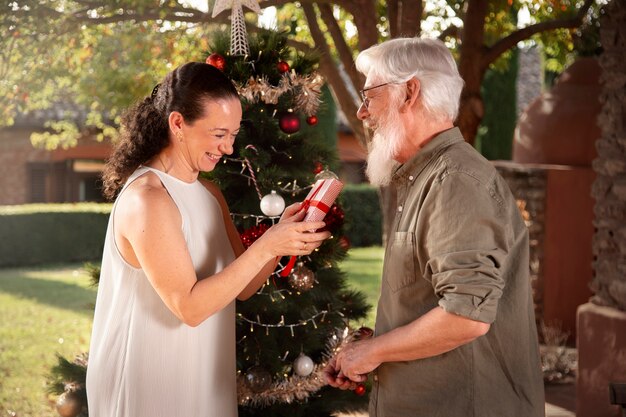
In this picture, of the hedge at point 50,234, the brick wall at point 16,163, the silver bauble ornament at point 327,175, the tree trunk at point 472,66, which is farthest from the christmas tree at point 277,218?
the brick wall at point 16,163

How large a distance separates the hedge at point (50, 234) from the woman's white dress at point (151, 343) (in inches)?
544

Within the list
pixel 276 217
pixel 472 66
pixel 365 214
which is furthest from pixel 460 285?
pixel 365 214

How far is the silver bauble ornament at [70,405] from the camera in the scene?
4.60 m

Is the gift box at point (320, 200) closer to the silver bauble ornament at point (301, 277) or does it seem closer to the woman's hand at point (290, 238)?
the woman's hand at point (290, 238)

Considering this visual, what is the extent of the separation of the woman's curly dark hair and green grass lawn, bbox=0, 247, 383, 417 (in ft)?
7.07

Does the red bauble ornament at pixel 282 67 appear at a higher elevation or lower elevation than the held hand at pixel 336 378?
higher

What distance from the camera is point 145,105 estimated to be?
111 inches

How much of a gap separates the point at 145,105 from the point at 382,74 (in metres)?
0.82

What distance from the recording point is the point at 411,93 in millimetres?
2398

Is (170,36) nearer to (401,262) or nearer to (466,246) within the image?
(401,262)

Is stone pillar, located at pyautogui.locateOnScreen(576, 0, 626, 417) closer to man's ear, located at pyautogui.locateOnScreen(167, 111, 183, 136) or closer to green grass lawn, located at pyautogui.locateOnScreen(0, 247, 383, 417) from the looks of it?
→ green grass lawn, located at pyautogui.locateOnScreen(0, 247, 383, 417)

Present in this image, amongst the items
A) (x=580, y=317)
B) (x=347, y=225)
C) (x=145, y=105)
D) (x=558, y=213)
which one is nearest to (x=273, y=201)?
(x=347, y=225)

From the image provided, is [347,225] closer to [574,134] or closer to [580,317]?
[580,317]

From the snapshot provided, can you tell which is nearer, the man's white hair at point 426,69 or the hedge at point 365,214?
the man's white hair at point 426,69
